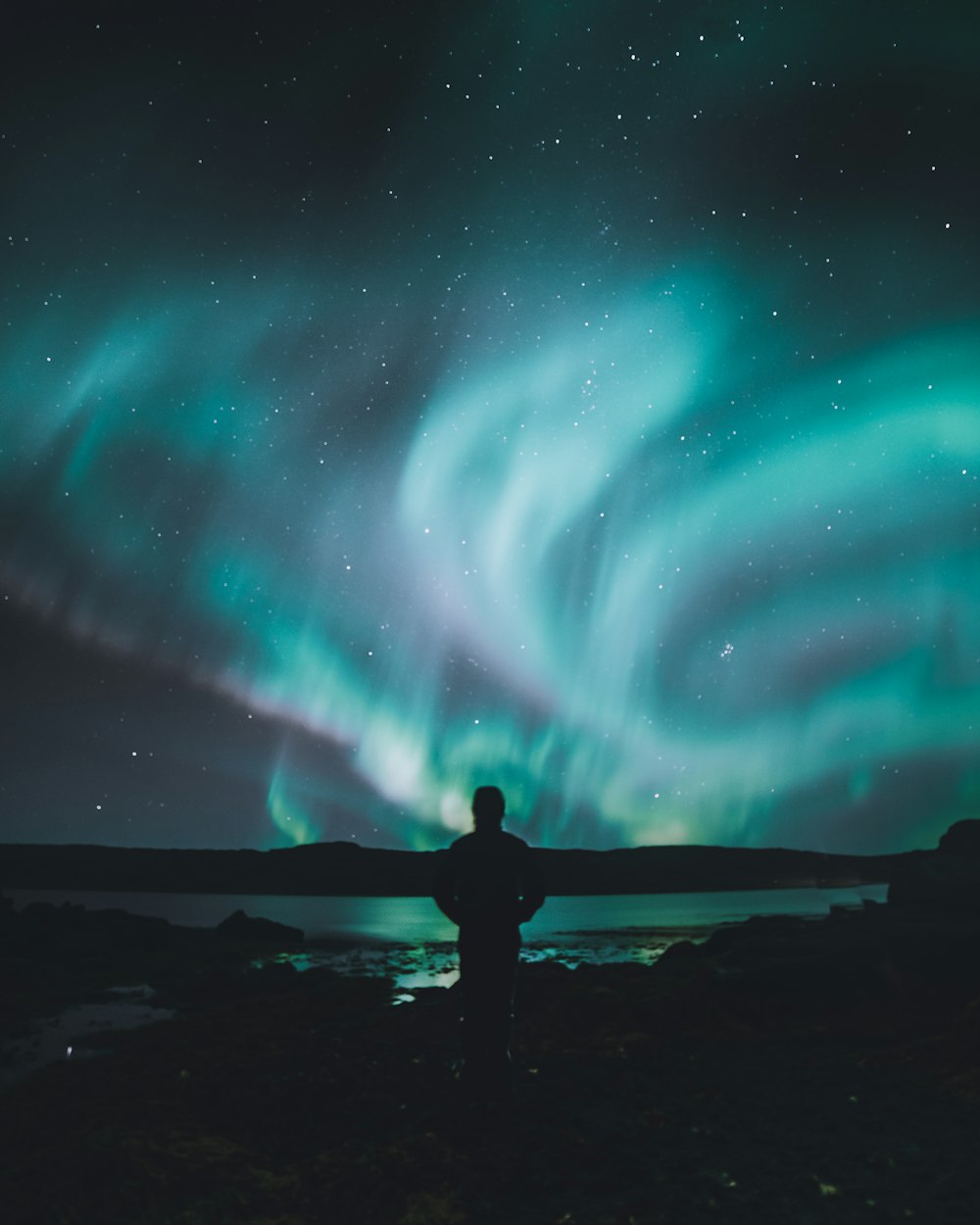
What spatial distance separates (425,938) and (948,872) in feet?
127

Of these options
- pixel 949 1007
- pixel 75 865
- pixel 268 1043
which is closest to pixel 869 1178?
pixel 949 1007

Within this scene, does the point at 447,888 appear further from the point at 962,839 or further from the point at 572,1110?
the point at 962,839

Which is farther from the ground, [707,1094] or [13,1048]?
[707,1094]

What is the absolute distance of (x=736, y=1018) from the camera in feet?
42.4

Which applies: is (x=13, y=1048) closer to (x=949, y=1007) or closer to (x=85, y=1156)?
(x=85, y=1156)

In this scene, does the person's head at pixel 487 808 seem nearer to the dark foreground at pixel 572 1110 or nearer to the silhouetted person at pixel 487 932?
the silhouetted person at pixel 487 932

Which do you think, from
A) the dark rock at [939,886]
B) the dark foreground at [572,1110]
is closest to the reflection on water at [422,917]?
the dark rock at [939,886]

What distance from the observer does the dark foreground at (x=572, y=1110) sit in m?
5.93

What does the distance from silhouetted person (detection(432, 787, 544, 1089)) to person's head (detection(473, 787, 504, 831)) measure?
22 centimetres

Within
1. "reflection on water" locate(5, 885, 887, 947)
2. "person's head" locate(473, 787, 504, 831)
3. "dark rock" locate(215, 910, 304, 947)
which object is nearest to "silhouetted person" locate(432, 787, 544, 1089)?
"person's head" locate(473, 787, 504, 831)

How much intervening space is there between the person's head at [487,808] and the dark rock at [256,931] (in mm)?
36500

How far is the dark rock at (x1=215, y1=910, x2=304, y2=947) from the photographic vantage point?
41.3 meters

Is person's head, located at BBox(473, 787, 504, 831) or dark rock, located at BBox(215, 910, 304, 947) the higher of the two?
person's head, located at BBox(473, 787, 504, 831)

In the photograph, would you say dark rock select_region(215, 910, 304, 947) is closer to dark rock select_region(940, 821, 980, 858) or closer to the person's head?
the person's head
